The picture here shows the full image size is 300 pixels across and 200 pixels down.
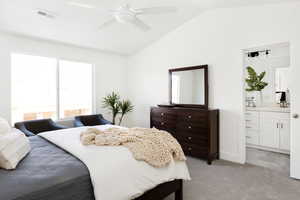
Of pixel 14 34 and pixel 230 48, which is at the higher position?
pixel 14 34

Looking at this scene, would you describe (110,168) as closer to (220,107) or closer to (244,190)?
(244,190)

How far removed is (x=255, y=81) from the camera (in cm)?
459

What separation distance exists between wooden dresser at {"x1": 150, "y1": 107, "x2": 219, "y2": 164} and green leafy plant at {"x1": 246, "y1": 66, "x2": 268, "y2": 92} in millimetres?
1788

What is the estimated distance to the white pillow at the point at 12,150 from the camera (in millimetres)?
1416

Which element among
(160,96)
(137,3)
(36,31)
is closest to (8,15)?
(36,31)

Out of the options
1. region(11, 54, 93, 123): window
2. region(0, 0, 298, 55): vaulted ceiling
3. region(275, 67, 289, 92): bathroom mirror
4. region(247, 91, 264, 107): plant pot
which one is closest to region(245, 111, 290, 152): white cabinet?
region(247, 91, 264, 107): plant pot

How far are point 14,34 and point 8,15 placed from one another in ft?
2.22

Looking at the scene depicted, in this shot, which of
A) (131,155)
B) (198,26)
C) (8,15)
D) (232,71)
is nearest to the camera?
(131,155)

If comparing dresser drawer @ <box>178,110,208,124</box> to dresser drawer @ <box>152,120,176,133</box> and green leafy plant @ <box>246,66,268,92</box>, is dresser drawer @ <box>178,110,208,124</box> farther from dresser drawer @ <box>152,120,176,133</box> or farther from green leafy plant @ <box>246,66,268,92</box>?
green leafy plant @ <box>246,66,268,92</box>

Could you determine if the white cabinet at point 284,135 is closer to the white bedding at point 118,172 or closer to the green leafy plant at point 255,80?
the green leafy plant at point 255,80

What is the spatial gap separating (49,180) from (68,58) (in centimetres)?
362

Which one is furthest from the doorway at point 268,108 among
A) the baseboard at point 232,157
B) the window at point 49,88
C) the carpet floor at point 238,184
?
the window at point 49,88

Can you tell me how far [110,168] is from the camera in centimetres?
150

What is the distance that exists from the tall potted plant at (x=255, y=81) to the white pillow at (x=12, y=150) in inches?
189
